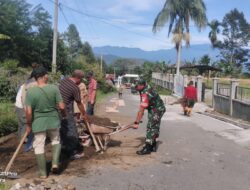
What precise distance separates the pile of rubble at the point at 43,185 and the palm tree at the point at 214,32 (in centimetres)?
8744

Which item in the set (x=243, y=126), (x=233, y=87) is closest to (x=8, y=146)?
(x=243, y=126)

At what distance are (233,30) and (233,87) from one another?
253 feet

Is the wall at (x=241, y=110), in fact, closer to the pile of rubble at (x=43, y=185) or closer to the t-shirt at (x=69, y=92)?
the t-shirt at (x=69, y=92)

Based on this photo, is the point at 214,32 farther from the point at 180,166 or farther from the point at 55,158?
the point at 55,158

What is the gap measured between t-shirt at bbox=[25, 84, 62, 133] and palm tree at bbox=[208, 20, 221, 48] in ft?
285

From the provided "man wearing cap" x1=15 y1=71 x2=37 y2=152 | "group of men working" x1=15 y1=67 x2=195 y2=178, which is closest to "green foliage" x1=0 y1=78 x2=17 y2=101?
"man wearing cap" x1=15 y1=71 x2=37 y2=152

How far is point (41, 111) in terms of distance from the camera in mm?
7578

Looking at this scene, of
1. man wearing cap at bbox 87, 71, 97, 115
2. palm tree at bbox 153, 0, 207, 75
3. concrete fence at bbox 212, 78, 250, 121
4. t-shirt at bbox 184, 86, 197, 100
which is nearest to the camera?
man wearing cap at bbox 87, 71, 97, 115

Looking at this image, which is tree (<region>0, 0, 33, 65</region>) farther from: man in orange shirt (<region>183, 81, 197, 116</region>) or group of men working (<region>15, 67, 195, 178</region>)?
group of men working (<region>15, 67, 195, 178</region>)

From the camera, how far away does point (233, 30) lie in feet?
315

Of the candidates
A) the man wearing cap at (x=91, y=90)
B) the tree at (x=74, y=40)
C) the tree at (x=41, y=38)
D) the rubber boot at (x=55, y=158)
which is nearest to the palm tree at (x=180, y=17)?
the tree at (x=41, y=38)

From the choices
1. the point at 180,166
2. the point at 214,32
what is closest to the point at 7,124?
the point at 180,166

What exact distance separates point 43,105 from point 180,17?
43.6 meters

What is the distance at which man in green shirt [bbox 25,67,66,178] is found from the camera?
752 cm
